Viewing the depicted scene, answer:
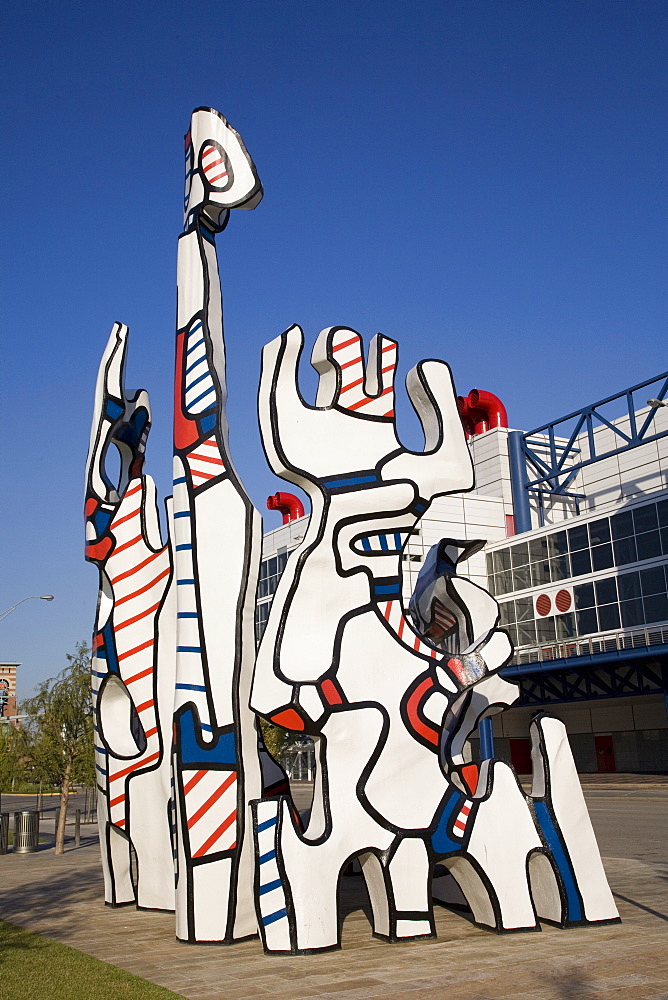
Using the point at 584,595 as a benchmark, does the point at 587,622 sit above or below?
below

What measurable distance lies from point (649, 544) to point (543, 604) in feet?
23.4

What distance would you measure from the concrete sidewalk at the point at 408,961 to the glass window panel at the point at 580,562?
2922cm

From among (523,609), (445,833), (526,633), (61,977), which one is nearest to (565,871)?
(445,833)

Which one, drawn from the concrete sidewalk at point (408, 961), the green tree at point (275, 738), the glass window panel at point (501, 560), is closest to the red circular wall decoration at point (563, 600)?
the glass window panel at point (501, 560)

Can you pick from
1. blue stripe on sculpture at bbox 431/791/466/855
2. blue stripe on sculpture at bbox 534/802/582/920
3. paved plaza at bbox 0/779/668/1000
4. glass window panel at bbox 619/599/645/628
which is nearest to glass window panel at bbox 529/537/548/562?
glass window panel at bbox 619/599/645/628

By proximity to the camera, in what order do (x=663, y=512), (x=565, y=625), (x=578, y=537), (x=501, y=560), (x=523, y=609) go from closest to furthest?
(x=663, y=512) < (x=578, y=537) < (x=565, y=625) < (x=523, y=609) < (x=501, y=560)

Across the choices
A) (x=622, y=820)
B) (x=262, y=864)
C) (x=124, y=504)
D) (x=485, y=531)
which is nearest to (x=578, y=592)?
(x=485, y=531)

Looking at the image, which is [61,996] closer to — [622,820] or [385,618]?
[385,618]

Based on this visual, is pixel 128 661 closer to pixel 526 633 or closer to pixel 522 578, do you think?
pixel 526 633

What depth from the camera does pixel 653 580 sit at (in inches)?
1421

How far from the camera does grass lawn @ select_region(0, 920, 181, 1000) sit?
6961 millimetres

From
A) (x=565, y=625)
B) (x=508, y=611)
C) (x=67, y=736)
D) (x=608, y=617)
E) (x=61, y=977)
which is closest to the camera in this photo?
(x=61, y=977)

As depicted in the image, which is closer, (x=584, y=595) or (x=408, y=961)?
(x=408, y=961)

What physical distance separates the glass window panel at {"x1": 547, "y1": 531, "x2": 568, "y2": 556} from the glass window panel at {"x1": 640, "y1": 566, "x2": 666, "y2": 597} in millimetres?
4904
